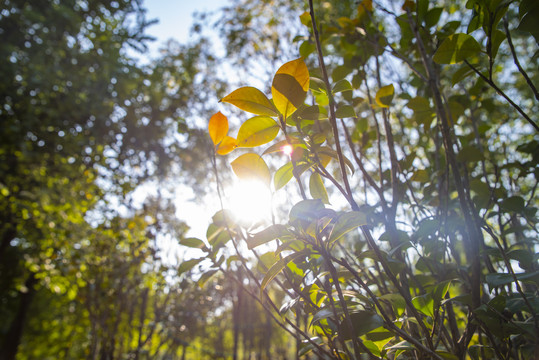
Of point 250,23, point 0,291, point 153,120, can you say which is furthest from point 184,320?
point 0,291

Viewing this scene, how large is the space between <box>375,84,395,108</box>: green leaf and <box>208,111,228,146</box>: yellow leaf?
0.60 metres

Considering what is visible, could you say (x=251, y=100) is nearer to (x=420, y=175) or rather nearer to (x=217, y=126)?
(x=217, y=126)

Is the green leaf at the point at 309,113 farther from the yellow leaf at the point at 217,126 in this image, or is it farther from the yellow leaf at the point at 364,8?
the yellow leaf at the point at 364,8

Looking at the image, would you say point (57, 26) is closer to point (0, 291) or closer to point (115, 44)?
point (115, 44)

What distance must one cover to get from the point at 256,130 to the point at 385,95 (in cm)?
61

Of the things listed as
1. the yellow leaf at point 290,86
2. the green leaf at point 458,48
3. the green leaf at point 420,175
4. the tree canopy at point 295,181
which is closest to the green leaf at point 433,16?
the tree canopy at point 295,181

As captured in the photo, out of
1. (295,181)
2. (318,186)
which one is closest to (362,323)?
(318,186)

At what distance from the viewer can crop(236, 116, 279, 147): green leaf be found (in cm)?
75

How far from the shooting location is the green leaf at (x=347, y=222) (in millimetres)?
669

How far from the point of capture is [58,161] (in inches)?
266

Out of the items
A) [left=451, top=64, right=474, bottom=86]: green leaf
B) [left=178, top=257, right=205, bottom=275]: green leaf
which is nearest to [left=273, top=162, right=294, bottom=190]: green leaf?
[left=178, top=257, right=205, bottom=275]: green leaf

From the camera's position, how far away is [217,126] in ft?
2.82

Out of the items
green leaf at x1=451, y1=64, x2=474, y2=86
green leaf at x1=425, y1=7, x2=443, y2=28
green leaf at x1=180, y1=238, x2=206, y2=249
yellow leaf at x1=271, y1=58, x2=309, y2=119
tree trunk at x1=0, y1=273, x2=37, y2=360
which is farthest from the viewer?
tree trunk at x1=0, y1=273, x2=37, y2=360

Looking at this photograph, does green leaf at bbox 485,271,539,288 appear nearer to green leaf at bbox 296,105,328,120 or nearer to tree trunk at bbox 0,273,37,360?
green leaf at bbox 296,105,328,120
